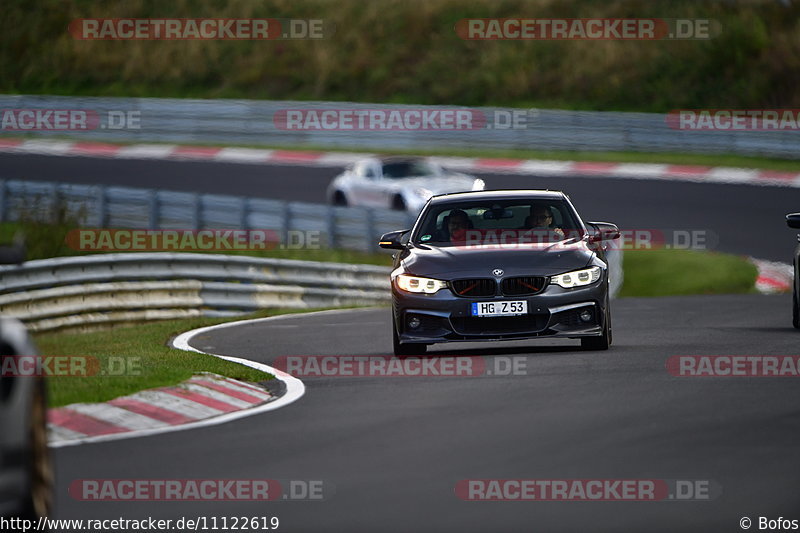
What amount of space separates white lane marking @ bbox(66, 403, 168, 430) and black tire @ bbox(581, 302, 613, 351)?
15.5ft

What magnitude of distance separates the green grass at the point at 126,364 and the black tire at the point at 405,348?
131 cm

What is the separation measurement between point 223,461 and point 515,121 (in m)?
32.8

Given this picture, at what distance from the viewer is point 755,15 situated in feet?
157

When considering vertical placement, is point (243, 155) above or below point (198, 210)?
above

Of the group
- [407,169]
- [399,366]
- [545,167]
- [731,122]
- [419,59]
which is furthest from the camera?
[419,59]

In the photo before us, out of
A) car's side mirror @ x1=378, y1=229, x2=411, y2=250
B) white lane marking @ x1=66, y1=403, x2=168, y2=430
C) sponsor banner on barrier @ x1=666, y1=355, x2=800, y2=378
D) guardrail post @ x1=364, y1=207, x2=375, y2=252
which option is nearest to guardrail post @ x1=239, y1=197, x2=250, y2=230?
guardrail post @ x1=364, y1=207, x2=375, y2=252

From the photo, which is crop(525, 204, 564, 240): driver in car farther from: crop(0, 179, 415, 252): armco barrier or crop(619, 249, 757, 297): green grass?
crop(0, 179, 415, 252): armco barrier

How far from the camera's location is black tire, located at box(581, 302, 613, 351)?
14.3 metres

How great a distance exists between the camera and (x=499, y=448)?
30.2ft

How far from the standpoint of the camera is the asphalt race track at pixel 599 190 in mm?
31094

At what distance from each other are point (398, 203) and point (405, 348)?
17.2m

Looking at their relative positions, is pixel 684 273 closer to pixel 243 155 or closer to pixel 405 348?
pixel 405 348

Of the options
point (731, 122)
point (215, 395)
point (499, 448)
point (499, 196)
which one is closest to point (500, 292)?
point (499, 196)

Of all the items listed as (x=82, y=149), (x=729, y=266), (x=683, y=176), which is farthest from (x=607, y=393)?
(x=82, y=149)
